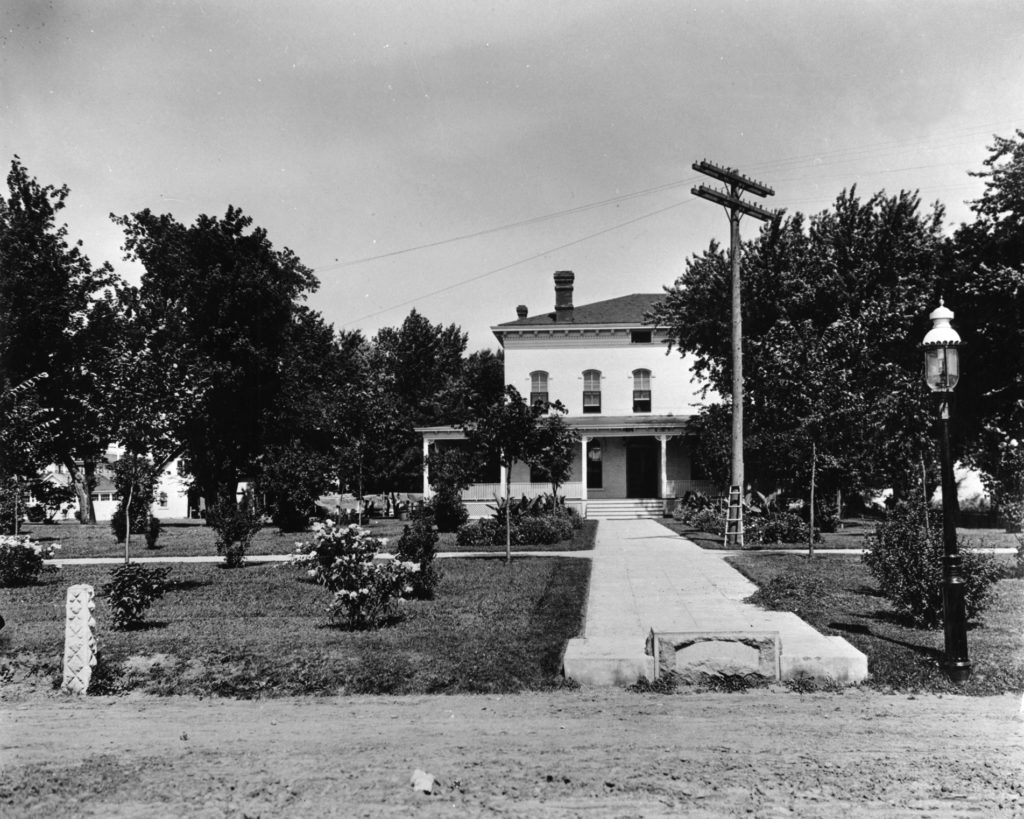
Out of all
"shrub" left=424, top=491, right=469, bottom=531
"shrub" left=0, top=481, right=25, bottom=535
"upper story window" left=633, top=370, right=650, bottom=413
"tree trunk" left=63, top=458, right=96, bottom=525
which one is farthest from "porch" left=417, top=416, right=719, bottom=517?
"shrub" left=0, top=481, right=25, bottom=535

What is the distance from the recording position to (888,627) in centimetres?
927

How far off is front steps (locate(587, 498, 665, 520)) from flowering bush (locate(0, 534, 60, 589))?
2106cm

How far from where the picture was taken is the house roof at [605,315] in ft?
118

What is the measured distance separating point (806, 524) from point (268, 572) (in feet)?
45.2

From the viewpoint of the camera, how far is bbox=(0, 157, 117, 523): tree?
32531 millimetres

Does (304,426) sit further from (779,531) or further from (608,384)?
(779,531)

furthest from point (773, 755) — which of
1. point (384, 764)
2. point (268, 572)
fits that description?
point (268, 572)

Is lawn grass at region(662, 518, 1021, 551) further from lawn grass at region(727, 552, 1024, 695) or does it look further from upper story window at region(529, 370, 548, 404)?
upper story window at region(529, 370, 548, 404)

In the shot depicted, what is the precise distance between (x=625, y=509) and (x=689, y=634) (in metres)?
25.8

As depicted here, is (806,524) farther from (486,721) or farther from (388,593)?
(486,721)

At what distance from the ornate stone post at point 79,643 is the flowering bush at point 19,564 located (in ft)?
25.6

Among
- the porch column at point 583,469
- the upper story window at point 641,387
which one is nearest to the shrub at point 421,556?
the porch column at point 583,469

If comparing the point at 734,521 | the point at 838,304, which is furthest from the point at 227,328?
the point at 838,304

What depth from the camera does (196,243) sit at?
31.8m
